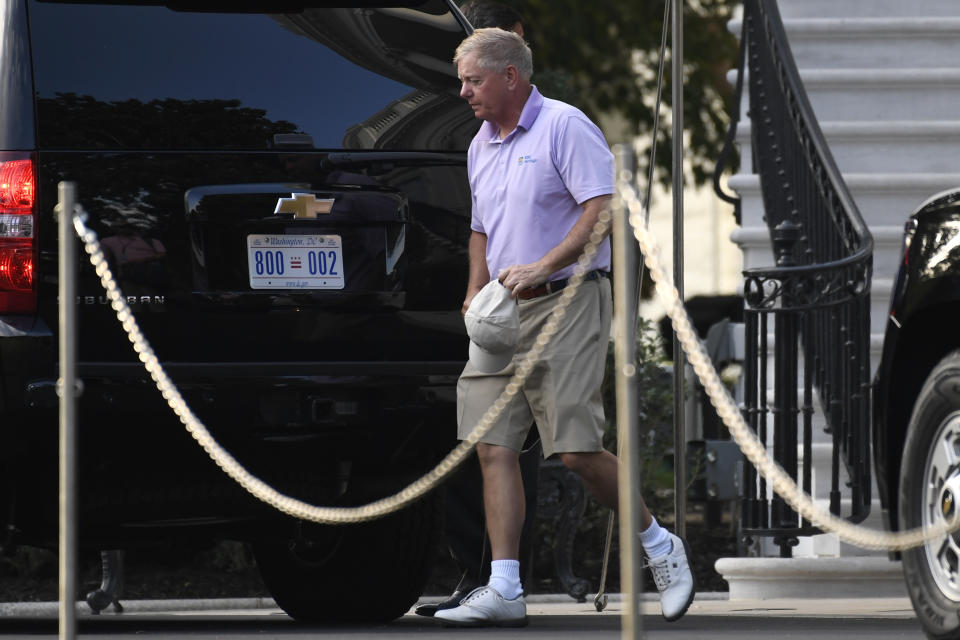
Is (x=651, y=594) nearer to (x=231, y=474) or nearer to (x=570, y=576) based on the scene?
(x=570, y=576)

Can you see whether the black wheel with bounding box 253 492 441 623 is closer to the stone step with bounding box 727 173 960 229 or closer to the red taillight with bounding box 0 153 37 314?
the red taillight with bounding box 0 153 37 314

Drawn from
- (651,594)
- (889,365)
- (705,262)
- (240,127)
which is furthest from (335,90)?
(705,262)

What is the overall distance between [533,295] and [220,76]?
1188 millimetres

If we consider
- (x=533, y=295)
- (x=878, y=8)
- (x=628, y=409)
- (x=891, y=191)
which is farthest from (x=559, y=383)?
(x=878, y=8)

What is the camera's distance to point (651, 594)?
Result: 31.4ft

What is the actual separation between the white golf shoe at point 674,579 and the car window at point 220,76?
58.8 inches

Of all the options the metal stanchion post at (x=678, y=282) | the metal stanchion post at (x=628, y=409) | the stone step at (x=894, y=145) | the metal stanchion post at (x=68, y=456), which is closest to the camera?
the metal stanchion post at (x=628, y=409)

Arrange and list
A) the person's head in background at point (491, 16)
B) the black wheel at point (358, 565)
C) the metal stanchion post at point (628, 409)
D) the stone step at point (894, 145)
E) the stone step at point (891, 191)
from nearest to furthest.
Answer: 1. the metal stanchion post at point (628, 409)
2. the black wheel at point (358, 565)
3. the person's head in background at point (491, 16)
4. the stone step at point (891, 191)
5. the stone step at point (894, 145)

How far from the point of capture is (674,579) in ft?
20.9

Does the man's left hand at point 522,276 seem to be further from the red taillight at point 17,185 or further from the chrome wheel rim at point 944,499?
the red taillight at point 17,185

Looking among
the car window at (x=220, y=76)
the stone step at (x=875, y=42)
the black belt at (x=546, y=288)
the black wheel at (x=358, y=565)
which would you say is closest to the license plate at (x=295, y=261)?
the car window at (x=220, y=76)

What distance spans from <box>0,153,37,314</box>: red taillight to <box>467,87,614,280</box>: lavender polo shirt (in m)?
1.38

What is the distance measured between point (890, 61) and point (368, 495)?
5.25 m

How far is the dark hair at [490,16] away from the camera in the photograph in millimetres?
7488
